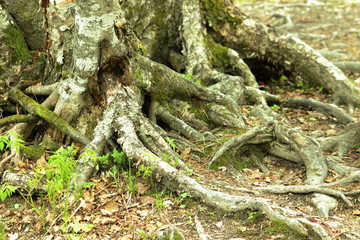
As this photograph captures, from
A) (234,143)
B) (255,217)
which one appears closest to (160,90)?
(234,143)

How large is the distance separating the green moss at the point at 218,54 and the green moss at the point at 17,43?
3668 mm

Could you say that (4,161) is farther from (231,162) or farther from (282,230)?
(282,230)

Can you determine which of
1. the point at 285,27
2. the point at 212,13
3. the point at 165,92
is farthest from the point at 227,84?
the point at 285,27

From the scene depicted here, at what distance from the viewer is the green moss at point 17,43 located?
6.57 m

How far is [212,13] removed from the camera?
9016 millimetres

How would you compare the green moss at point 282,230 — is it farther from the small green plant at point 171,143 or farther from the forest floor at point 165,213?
the small green plant at point 171,143

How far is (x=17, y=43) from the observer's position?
6.66 metres

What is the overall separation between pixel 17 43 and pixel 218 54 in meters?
4.07

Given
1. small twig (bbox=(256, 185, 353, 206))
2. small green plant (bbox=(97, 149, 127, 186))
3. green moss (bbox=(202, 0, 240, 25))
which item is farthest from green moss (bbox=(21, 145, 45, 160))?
green moss (bbox=(202, 0, 240, 25))

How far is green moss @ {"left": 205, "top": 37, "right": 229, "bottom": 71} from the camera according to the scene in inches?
340

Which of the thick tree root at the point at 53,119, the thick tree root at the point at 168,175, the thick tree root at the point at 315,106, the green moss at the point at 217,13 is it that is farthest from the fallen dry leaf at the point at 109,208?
the green moss at the point at 217,13

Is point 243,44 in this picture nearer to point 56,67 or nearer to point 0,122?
point 56,67

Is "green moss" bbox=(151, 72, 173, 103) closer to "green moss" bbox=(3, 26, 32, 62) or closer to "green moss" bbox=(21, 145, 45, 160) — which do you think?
"green moss" bbox=(21, 145, 45, 160)

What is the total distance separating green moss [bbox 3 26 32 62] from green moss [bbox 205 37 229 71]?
367 cm
